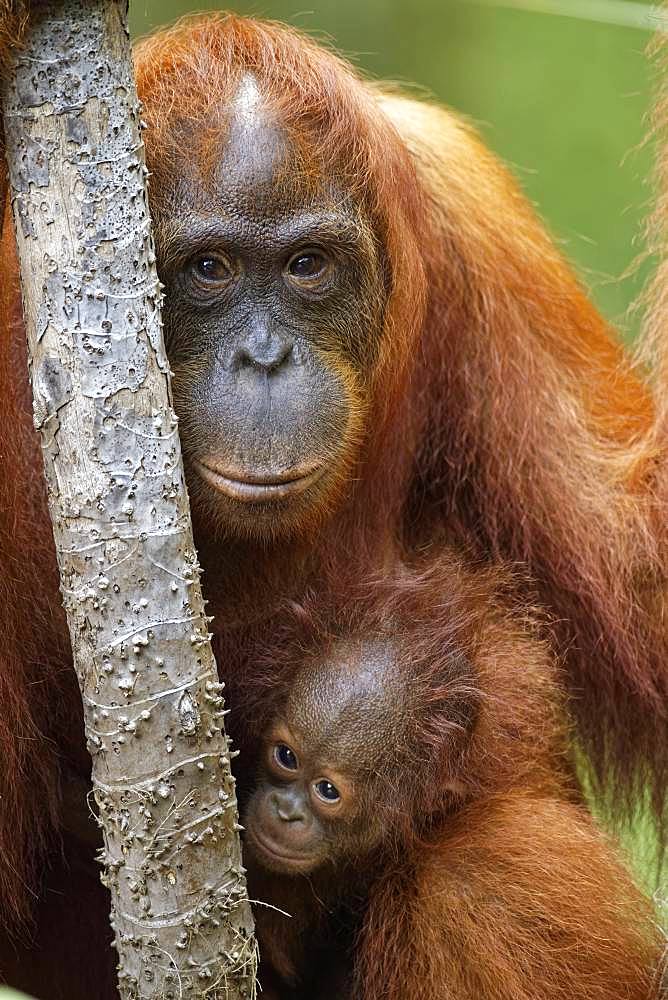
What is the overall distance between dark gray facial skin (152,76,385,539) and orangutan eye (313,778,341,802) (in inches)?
17.5

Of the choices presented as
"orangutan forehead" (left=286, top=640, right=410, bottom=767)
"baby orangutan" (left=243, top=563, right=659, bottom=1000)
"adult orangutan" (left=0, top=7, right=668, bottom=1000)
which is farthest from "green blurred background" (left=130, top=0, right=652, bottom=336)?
"orangutan forehead" (left=286, top=640, right=410, bottom=767)

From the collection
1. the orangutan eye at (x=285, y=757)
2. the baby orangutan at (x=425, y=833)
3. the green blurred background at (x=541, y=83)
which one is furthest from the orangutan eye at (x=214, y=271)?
the green blurred background at (x=541, y=83)

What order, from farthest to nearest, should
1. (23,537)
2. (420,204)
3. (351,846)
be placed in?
1. (420,204)
2. (351,846)
3. (23,537)

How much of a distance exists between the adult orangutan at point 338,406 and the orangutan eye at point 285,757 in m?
0.13

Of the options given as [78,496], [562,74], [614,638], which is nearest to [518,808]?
[614,638]

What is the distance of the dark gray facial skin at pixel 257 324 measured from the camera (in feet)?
7.45

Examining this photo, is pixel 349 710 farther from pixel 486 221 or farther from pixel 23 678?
pixel 486 221

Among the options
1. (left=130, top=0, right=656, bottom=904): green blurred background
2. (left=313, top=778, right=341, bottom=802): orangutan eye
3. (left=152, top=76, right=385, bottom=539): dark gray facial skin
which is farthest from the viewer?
(left=130, top=0, right=656, bottom=904): green blurred background

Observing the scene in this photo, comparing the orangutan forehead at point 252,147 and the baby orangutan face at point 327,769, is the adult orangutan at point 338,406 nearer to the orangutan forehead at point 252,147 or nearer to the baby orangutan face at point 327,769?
the orangutan forehead at point 252,147

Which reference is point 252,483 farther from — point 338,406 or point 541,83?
point 541,83

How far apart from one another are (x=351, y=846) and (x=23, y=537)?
781 mm

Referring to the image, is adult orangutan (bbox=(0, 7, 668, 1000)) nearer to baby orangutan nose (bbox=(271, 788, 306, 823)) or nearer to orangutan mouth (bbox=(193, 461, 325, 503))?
orangutan mouth (bbox=(193, 461, 325, 503))

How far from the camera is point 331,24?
21.0ft

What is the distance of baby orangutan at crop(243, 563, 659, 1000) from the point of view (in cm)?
246
